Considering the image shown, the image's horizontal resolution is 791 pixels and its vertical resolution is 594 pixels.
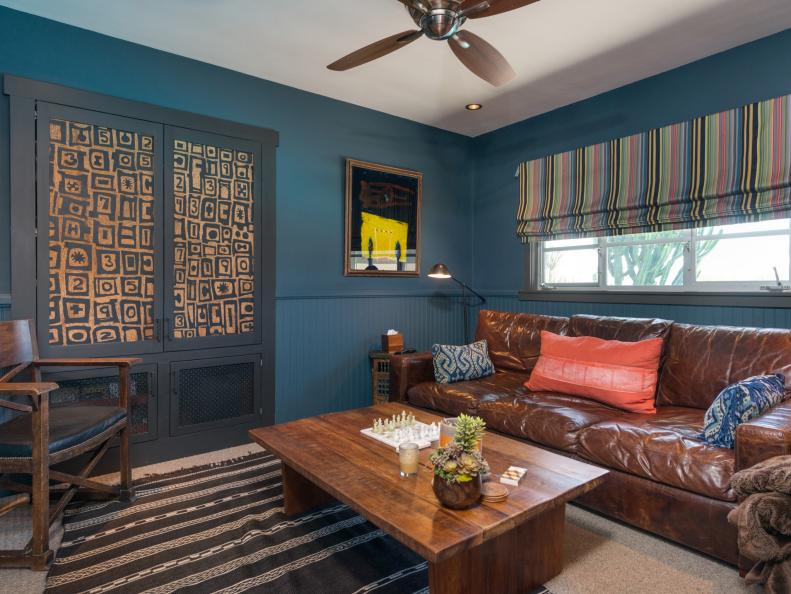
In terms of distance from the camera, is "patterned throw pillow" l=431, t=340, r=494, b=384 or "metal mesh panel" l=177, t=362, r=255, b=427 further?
"patterned throw pillow" l=431, t=340, r=494, b=384

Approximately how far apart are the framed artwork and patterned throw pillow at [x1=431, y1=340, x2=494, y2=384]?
1.07 metres

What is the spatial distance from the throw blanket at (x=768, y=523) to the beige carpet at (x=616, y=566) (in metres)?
0.24

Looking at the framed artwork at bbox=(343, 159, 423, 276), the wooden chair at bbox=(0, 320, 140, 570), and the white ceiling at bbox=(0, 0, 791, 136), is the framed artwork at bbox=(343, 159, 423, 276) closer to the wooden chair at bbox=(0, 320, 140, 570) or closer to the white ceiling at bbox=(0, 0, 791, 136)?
the white ceiling at bbox=(0, 0, 791, 136)

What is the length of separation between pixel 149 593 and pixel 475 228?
12.6 feet

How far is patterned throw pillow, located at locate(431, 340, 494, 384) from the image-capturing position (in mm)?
3252

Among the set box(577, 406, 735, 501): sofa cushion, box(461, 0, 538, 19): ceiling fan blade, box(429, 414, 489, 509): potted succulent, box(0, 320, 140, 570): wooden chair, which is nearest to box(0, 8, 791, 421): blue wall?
box(0, 320, 140, 570): wooden chair

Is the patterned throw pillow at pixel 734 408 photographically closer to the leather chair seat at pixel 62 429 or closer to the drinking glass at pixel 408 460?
the drinking glass at pixel 408 460

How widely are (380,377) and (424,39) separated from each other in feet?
8.01

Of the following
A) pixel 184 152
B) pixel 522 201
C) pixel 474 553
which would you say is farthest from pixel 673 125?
pixel 184 152

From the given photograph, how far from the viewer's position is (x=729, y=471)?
1.77 m

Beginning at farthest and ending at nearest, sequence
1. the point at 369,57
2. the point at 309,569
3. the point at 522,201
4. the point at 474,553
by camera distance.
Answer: the point at 522,201, the point at 369,57, the point at 309,569, the point at 474,553

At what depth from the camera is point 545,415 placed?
2461mm

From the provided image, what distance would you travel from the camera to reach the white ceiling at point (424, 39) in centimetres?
251

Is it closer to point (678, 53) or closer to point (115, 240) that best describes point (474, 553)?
point (115, 240)
